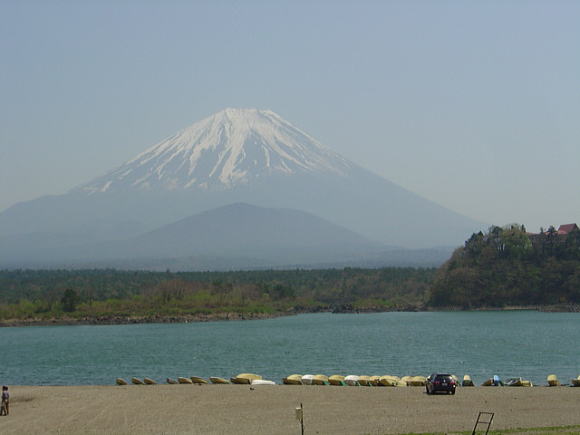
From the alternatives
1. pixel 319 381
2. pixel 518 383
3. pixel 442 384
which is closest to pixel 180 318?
pixel 319 381

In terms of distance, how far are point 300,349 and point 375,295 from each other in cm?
7841

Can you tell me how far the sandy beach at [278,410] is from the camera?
3253 centimetres

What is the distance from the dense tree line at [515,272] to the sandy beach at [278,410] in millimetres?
85932

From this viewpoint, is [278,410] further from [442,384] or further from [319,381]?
[319,381]

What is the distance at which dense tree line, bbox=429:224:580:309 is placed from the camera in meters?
125

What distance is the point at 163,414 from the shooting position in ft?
120

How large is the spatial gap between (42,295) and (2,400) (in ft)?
324

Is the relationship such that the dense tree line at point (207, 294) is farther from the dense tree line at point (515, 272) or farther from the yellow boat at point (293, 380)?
the yellow boat at point (293, 380)

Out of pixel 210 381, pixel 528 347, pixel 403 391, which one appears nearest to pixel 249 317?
pixel 528 347

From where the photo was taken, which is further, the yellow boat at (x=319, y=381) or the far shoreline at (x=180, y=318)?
the far shoreline at (x=180, y=318)

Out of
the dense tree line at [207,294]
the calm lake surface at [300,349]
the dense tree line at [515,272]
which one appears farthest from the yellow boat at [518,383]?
the dense tree line at [207,294]

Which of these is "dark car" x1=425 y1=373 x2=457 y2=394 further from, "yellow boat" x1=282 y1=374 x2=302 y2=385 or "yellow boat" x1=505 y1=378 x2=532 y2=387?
"yellow boat" x1=282 y1=374 x2=302 y2=385

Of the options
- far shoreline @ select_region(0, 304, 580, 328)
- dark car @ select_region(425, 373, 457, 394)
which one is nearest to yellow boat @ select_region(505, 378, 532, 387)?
dark car @ select_region(425, 373, 457, 394)

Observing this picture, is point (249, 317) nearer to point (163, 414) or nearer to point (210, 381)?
point (210, 381)
